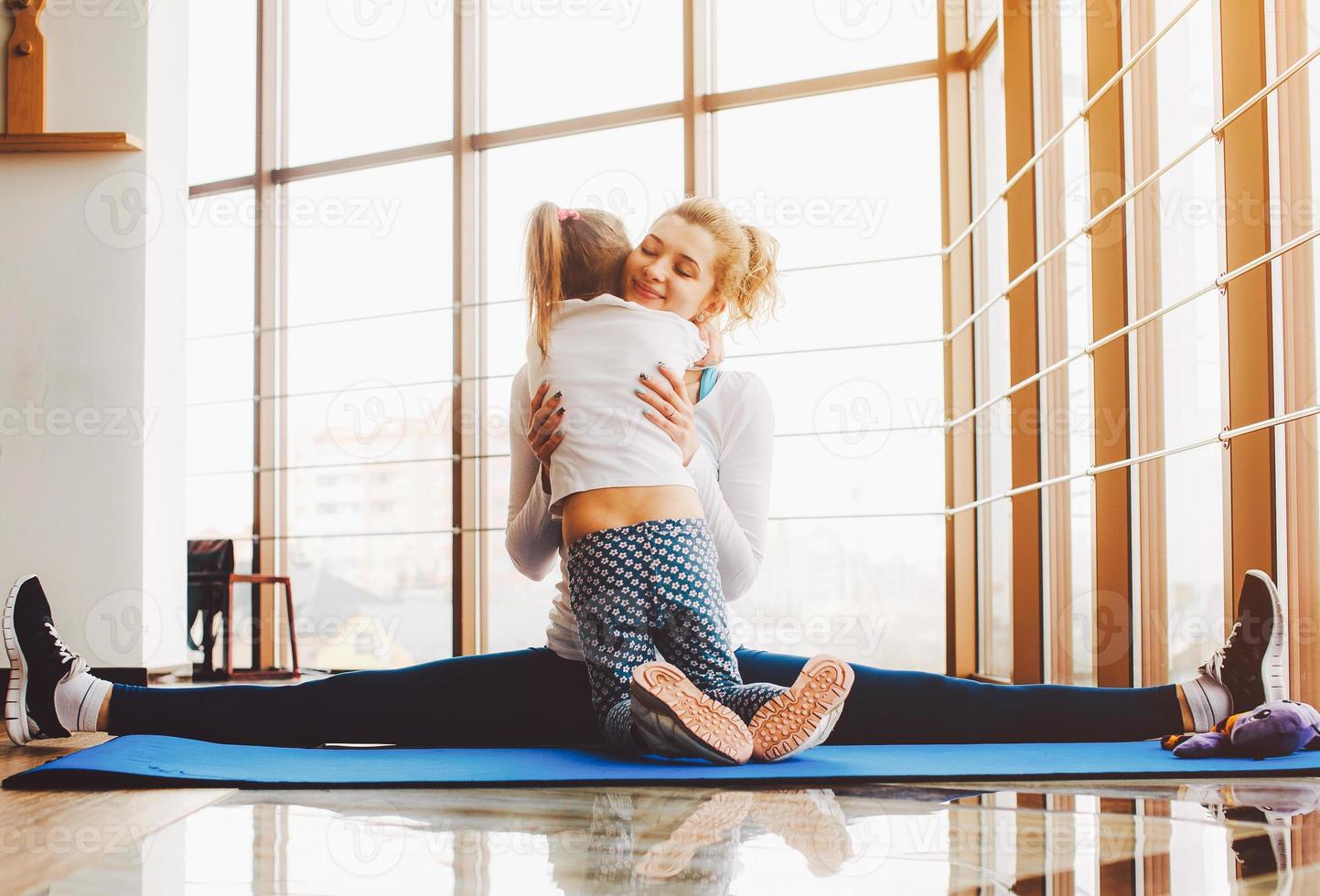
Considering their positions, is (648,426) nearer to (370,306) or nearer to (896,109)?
(896,109)

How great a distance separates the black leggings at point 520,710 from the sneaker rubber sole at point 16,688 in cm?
11

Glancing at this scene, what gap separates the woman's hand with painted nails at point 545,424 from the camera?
1467mm

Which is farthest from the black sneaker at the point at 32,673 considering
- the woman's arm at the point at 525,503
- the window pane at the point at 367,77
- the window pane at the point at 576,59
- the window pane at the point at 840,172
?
the window pane at the point at 367,77

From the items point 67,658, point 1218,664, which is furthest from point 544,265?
point 1218,664

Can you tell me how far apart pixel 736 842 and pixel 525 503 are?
2.67 feet

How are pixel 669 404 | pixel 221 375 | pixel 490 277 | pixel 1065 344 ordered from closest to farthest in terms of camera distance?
pixel 669 404, pixel 1065 344, pixel 490 277, pixel 221 375

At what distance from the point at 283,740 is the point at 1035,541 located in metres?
1.79

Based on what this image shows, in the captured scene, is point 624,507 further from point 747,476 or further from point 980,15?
point 980,15

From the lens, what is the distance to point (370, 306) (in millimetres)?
4340

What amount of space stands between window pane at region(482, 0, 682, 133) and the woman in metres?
2.38

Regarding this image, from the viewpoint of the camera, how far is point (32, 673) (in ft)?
5.06

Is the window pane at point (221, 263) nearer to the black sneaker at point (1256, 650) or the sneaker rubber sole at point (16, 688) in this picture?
the sneaker rubber sole at point (16, 688)

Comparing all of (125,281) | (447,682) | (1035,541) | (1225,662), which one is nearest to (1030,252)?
(1035,541)

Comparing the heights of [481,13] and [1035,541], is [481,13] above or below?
above
